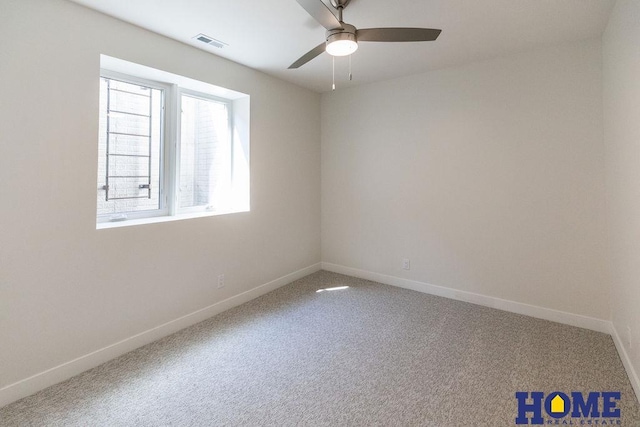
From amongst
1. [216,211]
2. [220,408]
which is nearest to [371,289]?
[216,211]

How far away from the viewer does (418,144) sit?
139 inches

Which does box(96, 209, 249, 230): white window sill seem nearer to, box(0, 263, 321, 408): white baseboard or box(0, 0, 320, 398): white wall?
box(0, 0, 320, 398): white wall

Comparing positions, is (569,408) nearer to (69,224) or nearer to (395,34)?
(395,34)

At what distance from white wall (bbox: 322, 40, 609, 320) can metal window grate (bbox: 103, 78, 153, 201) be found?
2.28 metres

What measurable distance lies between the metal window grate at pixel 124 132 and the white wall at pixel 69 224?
1.18 feet

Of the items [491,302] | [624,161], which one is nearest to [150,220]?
[491,302]

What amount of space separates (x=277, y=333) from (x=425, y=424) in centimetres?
137

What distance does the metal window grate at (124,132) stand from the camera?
8.25ft

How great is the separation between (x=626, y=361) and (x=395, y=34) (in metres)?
2.66

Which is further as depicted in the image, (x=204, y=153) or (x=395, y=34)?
(x=204, y=153)

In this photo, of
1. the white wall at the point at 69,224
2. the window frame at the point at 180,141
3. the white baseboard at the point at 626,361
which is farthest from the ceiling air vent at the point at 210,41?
the white baseboard at the point at 626,361

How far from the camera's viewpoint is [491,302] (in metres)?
3.15

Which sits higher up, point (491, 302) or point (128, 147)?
point (128, 147)

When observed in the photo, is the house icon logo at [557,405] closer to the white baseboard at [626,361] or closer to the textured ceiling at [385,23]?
the white baseboard at [626,361]
